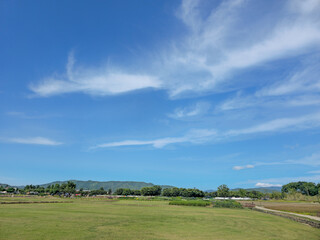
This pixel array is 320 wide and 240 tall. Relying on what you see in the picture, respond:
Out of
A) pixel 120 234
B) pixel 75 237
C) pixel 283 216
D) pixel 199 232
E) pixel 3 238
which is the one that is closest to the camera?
pixel 3 238

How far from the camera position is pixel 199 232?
1065 inches

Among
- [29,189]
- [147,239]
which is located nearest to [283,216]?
[147,239]

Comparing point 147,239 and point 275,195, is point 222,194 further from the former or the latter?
point 147,239

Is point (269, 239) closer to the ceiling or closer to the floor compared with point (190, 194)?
closer to the floor

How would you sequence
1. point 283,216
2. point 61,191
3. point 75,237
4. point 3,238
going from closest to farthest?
point 3,238 < point 75,237 < point 283,216 < point 61,191

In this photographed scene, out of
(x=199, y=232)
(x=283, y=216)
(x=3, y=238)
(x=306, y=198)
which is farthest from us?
(x=306, y=198)

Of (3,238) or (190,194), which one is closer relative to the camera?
(3,238)

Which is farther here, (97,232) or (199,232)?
(199,232)

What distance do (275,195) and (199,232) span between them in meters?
198

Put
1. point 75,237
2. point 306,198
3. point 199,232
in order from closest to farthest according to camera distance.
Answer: point 75,237
point 199,232
point 306,198

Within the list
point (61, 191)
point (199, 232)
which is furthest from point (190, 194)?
point (199, 232)

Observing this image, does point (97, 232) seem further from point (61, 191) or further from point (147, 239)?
point (61, 191)

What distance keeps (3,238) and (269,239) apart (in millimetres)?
25518

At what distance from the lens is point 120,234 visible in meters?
24.0
